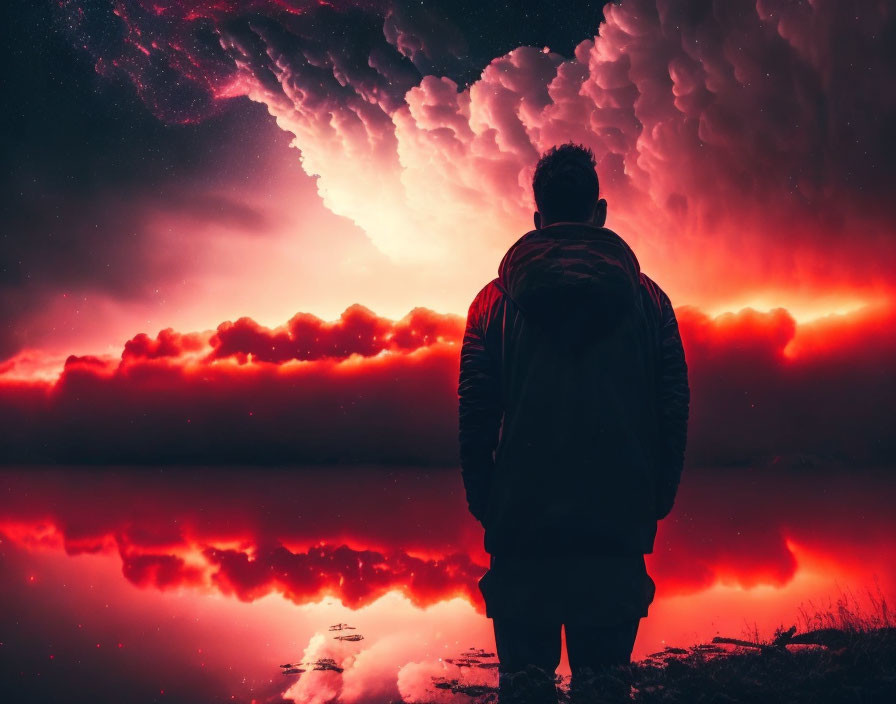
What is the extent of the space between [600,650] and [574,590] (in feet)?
1.32

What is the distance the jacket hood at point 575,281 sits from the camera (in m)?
2.94

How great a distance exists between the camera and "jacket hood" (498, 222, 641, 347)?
116 inches

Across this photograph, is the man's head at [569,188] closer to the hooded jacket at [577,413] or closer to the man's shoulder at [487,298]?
the hooded jacket at [577,413]

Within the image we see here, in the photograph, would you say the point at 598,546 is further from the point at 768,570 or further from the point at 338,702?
the point at 768,570

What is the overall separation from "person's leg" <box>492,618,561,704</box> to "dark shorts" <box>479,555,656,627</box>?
108mm

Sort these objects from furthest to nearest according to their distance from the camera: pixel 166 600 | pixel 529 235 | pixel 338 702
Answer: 1. pixel 166 600
2. pixel 338 702
3. pixel 529 235

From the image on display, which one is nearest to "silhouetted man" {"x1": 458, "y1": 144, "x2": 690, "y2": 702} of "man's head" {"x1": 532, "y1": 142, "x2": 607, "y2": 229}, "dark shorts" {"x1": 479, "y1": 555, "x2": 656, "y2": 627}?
"dark shorts" {"x1": 479, "y1": 555, "x2": 656, "y2": 627}

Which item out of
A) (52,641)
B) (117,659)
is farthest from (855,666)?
(52,641)

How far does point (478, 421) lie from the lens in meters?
3.21

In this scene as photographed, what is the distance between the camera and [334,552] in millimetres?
57562

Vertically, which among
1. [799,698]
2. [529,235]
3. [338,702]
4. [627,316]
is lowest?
[338,702]

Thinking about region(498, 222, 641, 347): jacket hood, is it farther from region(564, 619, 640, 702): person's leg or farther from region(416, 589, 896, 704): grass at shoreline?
region(416, 589, 896, 704): grass at shoreline

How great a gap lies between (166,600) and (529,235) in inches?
1130

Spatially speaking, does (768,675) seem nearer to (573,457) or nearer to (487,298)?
(573,457)
